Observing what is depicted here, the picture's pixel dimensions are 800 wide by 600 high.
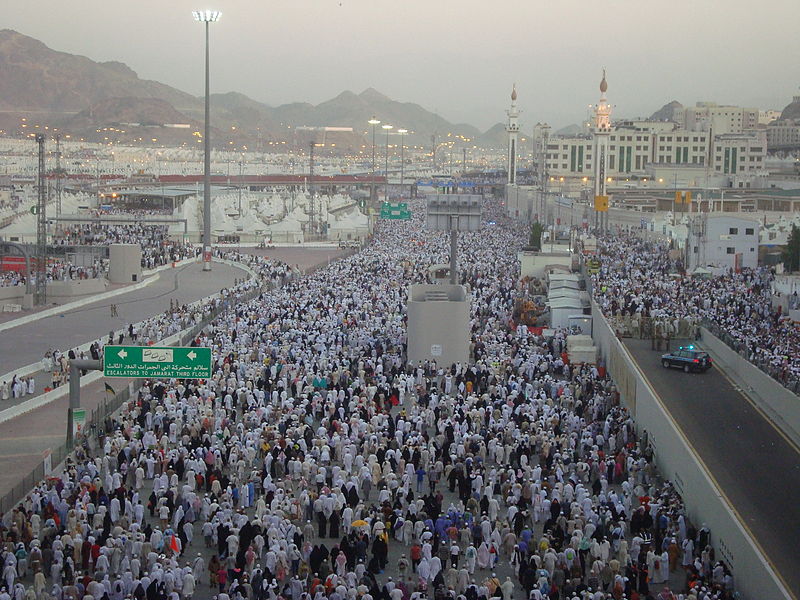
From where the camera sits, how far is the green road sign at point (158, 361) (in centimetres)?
1560

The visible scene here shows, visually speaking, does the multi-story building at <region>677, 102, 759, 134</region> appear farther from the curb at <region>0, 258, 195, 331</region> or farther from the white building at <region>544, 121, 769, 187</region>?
the curb at <region>0, 258, 195, 331</region>

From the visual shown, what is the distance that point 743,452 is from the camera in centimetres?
1430

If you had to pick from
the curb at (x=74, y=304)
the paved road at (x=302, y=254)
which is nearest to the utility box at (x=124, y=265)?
the curb at (x=74, y=304)

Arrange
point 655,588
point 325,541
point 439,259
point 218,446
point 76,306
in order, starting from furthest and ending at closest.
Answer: point 439,259
point 76,306
point 218,446
point 325,541
point 655,588

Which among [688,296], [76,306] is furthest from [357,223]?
[688,296]

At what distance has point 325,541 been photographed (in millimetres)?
12297

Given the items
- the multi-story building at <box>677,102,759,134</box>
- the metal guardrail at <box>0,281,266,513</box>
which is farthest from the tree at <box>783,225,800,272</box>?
the multi-story building at <box>677,102,759,134</box>

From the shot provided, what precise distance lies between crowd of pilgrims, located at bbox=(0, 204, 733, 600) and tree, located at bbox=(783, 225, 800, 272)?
47.3ft

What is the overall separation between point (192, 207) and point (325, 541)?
45.5 meters

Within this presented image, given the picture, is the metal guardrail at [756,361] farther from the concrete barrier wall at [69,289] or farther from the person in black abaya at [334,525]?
the concrete barrier wall at [69,289]

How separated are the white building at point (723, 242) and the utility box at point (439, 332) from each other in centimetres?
1535

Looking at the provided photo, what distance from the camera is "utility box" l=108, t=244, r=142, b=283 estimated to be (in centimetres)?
3553

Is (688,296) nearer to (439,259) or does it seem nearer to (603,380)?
(603,380)

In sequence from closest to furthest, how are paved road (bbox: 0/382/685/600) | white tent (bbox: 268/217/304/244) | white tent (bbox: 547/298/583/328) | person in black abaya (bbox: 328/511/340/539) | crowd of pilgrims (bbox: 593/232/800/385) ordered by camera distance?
paved road (bbox: 0/382/685/600) < person in black abaya (bbox: 328/511/340/539) < crowd of pilgrims (bbox: 593/232/800/385) < white tent (bbox: 547/298/583/328) < white tent (bbox: 268/217/304/244)
